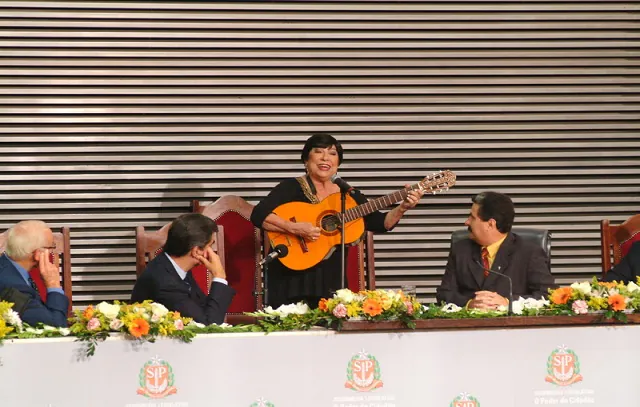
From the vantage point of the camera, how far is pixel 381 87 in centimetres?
670

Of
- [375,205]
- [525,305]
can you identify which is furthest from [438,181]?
[525,305]

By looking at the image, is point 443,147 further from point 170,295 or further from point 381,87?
point 170,295

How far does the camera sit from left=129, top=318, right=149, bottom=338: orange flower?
11.9 ft

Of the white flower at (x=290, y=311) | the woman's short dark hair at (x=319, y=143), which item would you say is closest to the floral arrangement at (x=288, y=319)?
the white flower at (x=290, y=311)

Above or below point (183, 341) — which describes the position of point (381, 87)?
above

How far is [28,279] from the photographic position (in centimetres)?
A: 454

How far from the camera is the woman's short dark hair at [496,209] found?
4.93m

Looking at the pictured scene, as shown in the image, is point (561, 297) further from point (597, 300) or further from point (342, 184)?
point (342, 184)

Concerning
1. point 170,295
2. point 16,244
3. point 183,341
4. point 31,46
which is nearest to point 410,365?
point 183,341

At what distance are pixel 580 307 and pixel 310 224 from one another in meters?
1.93

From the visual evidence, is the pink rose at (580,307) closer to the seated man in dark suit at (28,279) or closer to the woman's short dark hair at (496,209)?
the woman's short dark hair at (496,209)

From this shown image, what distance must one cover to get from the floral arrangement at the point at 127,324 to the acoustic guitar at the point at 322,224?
1857 millimetres

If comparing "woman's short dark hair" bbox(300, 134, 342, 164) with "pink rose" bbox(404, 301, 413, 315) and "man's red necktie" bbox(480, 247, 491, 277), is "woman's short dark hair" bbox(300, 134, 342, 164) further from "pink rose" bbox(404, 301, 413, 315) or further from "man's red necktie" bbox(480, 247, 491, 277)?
"pink rose" bbox(404, 301, 413, 315)

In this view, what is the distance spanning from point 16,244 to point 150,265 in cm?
60
